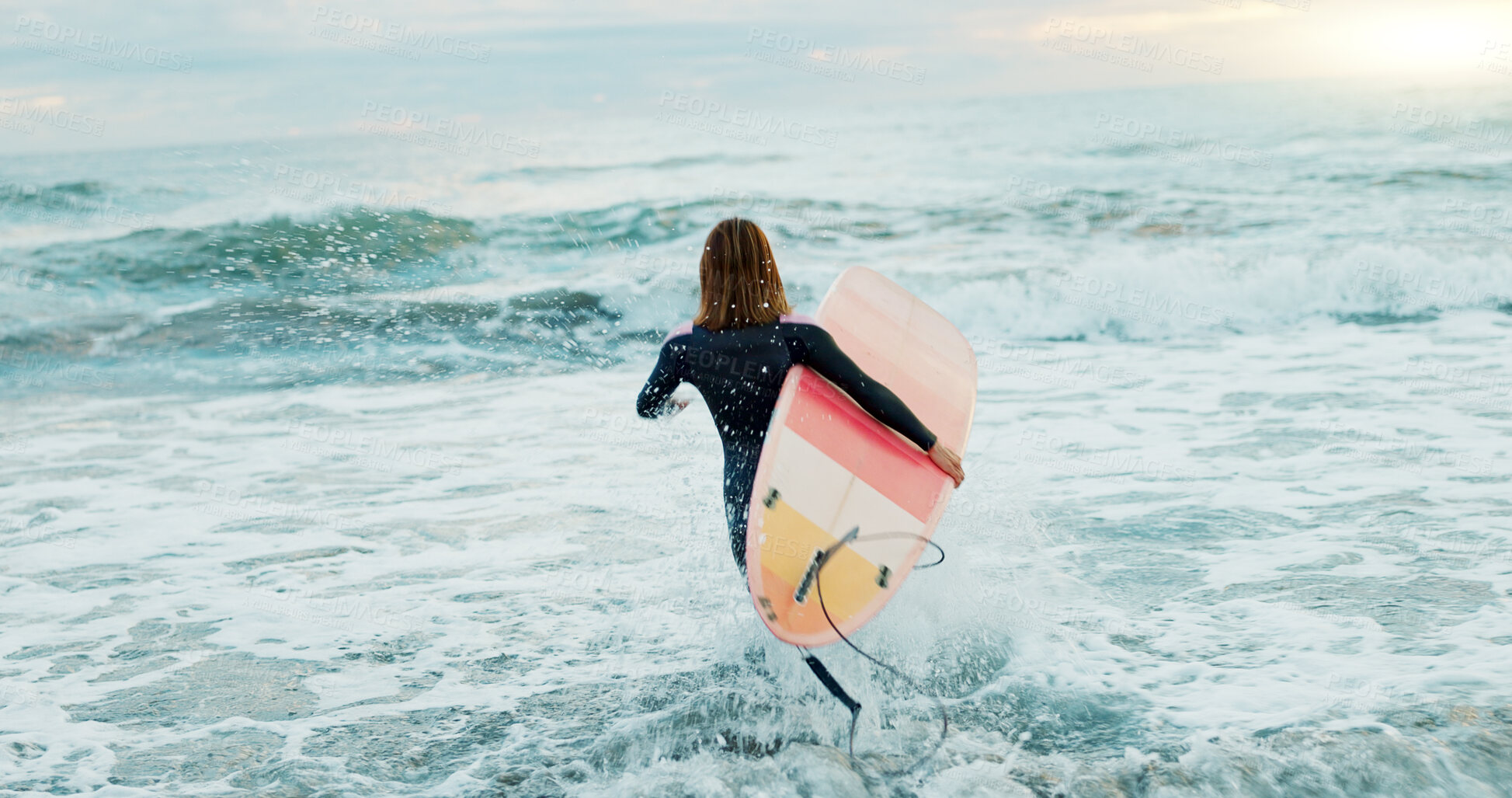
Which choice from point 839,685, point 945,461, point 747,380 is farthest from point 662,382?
point 839,685

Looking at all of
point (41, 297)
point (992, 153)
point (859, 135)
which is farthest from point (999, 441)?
point (859, 135)

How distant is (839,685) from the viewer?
3031mm

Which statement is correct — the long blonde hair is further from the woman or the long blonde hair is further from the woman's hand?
the woman's hand

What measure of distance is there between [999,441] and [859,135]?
97.0 feet

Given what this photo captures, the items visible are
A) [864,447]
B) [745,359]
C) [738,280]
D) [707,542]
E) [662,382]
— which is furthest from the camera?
[707,542]

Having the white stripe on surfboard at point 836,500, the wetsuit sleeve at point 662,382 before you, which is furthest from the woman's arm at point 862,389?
the wetsuit sleeve at point 662,382

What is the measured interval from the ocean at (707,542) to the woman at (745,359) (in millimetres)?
708

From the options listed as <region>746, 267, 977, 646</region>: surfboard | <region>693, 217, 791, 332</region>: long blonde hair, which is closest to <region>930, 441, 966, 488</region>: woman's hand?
<region>746, 267, 977, 646</region>: surfboard

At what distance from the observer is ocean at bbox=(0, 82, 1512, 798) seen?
292 cm

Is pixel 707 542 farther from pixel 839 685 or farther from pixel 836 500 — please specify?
pixel 839 685

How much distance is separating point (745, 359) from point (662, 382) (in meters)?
0.29

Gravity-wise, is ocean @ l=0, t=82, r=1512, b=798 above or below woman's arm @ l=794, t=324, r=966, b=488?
below

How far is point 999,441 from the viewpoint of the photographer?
5.97 m

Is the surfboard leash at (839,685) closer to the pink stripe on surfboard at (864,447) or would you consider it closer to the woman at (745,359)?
the pink stripe on surfboard at (864,447)
